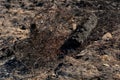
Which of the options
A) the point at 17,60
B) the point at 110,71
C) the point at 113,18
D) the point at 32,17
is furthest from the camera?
the point at 32,17

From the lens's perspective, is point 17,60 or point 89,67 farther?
point 17,60

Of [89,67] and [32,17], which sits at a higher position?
[32,17]

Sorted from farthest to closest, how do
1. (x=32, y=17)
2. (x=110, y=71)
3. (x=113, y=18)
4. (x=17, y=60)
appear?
(x=32, y=17)
(x=113, y=18)
(x=17, y=60)
(x=110, y=71)

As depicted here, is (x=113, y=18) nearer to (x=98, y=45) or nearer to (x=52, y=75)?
(x=98, y=45)

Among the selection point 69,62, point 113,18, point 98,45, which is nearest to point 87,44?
point 98,45

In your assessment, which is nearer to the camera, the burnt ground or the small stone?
the burnt ground

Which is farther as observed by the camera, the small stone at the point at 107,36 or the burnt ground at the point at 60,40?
the small stone at the point at 107,36

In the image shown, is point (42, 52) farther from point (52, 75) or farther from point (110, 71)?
point (110, 71)
